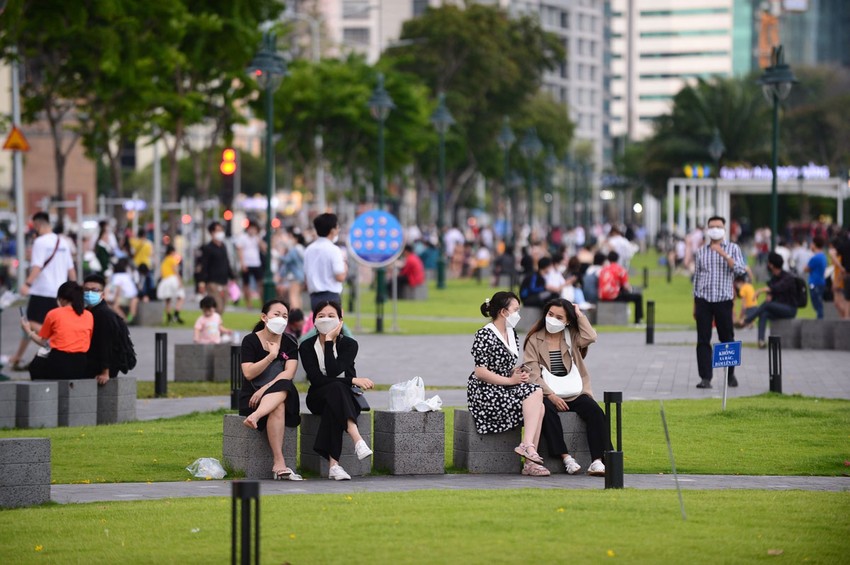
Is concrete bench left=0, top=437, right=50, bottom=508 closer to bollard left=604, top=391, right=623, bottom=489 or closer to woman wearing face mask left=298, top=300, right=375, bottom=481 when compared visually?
woman wearing face mask left=298, top=300, right=375, bottom=481

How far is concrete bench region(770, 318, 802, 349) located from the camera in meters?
25.2

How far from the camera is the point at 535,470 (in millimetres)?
12852

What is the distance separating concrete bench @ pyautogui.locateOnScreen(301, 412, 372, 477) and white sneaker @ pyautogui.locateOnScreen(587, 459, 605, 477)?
1.70 meters

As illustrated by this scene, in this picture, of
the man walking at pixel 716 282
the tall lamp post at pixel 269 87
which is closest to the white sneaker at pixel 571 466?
the man walking at pixel 716 282

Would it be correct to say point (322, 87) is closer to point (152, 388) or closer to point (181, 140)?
point (181, 140)

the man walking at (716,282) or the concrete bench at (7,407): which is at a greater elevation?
the man walking at (716,282)

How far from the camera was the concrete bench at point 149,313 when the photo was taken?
30902mm

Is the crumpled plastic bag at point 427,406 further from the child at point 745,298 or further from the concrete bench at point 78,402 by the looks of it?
the child at point 745,298

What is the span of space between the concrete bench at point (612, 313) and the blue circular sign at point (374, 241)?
18.4 ft

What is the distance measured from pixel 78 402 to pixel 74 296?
1064 millimetres

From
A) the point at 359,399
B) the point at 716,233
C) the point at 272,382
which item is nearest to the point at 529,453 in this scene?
the point at 359,399

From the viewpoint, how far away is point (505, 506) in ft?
35.8

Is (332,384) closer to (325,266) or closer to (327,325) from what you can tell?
(327,325)

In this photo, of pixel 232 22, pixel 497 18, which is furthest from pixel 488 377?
pixel 497 18
